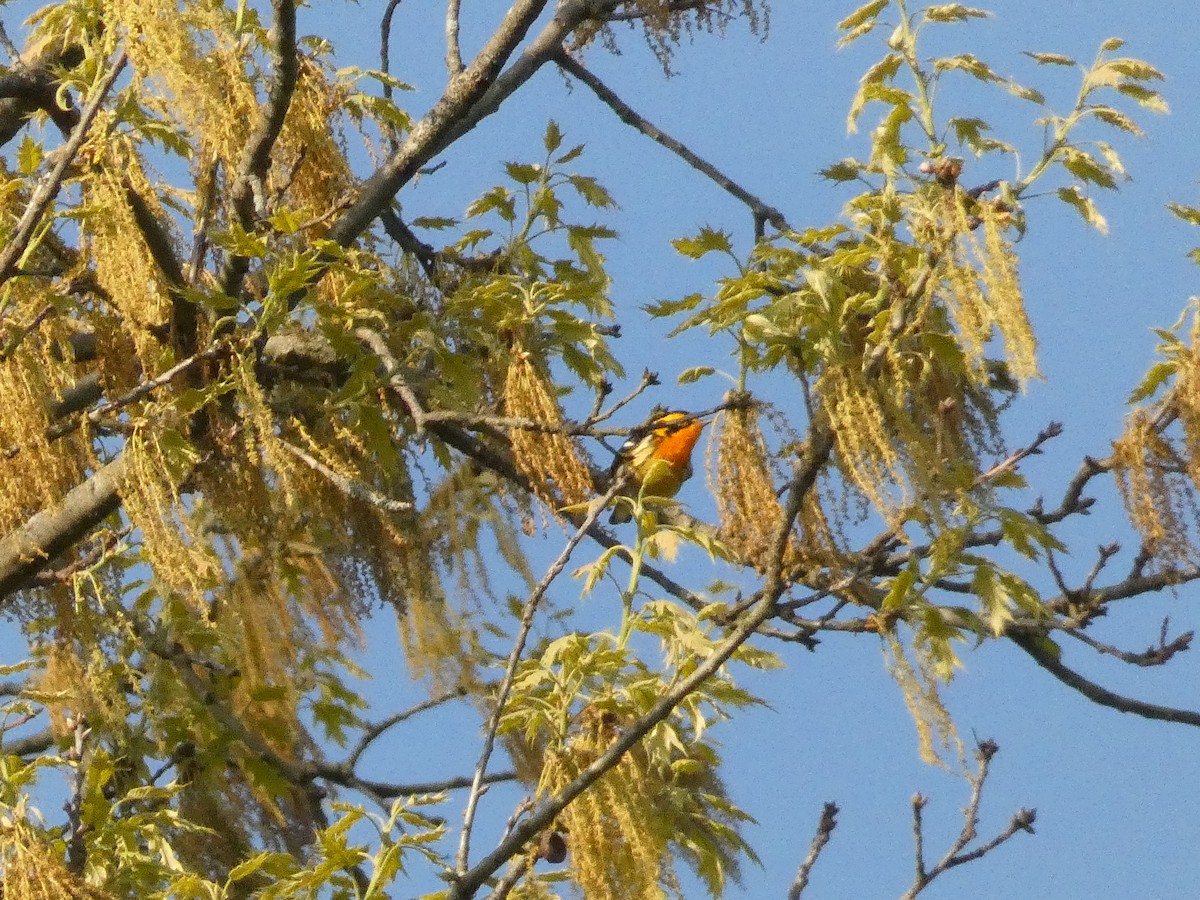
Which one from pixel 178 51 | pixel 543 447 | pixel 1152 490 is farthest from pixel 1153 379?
pixel 178 51

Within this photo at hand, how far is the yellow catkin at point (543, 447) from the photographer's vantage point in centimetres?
346

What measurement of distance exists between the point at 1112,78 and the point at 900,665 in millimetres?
1353

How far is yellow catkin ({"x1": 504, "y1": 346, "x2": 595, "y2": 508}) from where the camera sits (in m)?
3.46

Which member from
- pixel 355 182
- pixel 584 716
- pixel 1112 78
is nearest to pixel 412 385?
pixel 355 182

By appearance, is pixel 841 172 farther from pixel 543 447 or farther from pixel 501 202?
pixel 501 202

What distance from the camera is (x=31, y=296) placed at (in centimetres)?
361

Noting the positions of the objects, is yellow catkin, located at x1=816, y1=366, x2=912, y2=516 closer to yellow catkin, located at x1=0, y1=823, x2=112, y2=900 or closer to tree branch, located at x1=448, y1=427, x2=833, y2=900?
tree branch, located at x1=448, y1=427, x2=833, y2=900

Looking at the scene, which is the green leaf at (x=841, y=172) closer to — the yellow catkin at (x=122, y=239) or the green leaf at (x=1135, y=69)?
the green leaf at (x=1135, y=69)

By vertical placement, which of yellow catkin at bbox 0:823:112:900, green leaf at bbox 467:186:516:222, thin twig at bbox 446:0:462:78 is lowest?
yellow catkin at bbox 0:823:112:900

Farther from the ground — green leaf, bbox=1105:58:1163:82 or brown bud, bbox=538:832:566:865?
green leaf, bbox=1105:58:1163:82

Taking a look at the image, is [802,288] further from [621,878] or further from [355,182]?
[355,182]

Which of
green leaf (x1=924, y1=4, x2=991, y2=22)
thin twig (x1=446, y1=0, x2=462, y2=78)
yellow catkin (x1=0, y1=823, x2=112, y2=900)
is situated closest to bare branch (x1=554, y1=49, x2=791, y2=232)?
thin twig (x1=446, y1=0, x2=462, y2=78)

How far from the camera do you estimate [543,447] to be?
351 centimetres

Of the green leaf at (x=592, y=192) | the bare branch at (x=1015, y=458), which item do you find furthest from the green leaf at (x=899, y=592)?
the green leaf at (x=592, y=192)
